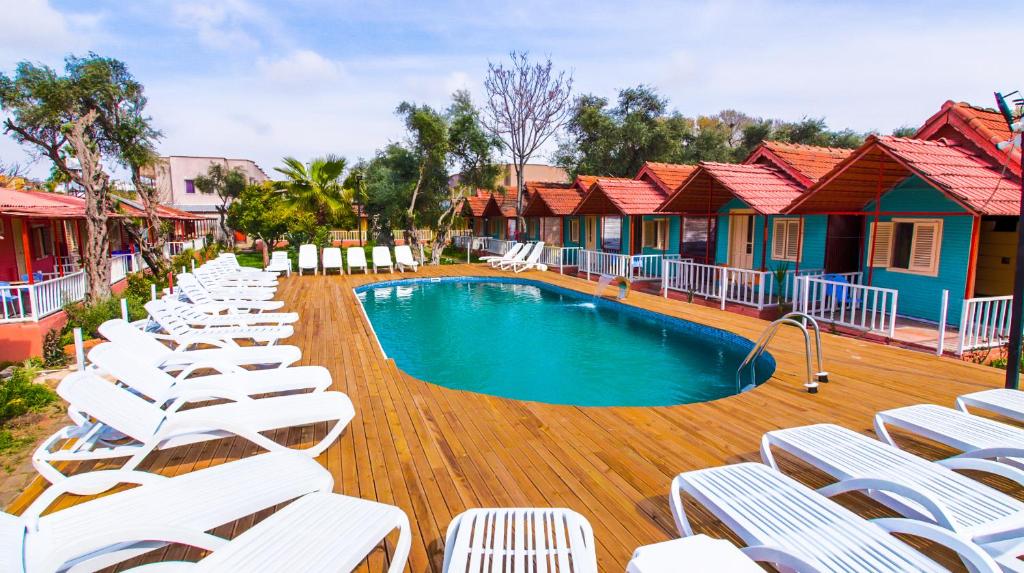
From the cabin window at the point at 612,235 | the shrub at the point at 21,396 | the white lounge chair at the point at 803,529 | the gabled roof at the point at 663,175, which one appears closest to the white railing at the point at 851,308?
the white lounge chair at the point at 803,529

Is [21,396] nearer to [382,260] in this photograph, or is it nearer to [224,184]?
[382,260]

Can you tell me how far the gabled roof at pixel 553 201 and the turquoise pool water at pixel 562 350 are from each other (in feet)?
23.1

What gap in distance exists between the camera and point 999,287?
904cm

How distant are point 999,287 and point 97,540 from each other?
12.4 m

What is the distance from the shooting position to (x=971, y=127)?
901 centimetres

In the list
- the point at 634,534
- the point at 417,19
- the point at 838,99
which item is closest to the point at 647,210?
the point at 417,19

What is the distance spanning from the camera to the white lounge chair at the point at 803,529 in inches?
80.7

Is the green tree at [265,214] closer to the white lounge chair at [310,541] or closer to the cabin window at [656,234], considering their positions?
the cabin window at [656,234]

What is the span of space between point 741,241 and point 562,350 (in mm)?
7215

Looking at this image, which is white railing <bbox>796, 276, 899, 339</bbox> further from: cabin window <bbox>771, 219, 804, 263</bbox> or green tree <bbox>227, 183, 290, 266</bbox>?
green tree <bbox>227, 183, 290, 266</bbox>

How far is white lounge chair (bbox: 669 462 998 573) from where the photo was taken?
205 cm

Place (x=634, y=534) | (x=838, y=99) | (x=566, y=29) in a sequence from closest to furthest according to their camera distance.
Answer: (x=634, y=534), (x=566, y=29), (x=838, y=99)

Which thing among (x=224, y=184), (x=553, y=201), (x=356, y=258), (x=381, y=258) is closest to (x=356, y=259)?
(x=356, y=258)

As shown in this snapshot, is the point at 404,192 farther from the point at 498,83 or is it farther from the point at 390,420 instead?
the point at 390,420
